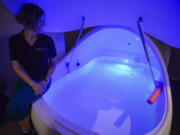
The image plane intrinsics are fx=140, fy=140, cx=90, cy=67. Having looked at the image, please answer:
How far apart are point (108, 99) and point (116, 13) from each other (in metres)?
0.85

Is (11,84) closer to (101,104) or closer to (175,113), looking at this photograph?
(101,104)

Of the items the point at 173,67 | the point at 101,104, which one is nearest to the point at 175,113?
the point at 173,67

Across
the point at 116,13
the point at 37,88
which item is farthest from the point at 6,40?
the point at 116,13

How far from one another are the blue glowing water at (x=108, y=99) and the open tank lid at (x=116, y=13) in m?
0.54

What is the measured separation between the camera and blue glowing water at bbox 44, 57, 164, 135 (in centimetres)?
119

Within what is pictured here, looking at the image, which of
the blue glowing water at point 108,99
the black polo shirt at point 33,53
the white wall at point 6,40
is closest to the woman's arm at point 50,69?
the black polo shirt at point 33,53

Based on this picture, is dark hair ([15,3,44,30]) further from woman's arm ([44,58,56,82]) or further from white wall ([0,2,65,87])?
white wall ([0,2,65,87])

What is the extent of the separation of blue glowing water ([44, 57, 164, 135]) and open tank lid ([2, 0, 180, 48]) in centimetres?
54

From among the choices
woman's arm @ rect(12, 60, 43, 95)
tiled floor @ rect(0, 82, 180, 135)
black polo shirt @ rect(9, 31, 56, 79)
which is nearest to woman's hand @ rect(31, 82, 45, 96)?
woman's arm @ rect(12, 60, 43, 95)

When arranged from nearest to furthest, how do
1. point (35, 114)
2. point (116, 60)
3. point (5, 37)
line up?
point (35, 114) < point (5, 37) < point (116, 60)

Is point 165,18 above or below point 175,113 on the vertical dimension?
above

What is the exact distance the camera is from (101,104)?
1428 millimetres

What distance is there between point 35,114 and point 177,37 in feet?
3.59

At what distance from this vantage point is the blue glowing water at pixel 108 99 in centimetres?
119
